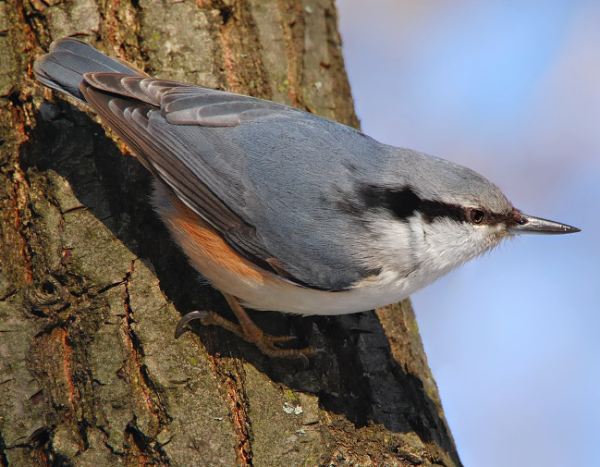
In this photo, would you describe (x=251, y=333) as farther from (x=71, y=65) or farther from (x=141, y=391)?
(x=71, y=65)

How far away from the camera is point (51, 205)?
278 centimetres

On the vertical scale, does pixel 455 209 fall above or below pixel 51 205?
above

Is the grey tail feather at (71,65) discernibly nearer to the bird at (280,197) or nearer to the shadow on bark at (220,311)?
the bird at (280,197)

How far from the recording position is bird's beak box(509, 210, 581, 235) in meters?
3.12

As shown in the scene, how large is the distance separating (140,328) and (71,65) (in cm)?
106

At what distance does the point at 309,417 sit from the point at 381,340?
0.55 meters

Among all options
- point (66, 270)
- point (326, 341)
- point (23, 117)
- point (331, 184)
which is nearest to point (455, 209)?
point (331, 184)

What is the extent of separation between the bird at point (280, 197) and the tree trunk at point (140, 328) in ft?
0.41

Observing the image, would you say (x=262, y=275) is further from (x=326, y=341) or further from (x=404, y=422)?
(x=404, y=422)

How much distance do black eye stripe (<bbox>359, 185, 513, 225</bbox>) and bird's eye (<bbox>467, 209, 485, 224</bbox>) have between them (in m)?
0.03

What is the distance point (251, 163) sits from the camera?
292 centimetres

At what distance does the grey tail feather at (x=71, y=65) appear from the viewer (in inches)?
113

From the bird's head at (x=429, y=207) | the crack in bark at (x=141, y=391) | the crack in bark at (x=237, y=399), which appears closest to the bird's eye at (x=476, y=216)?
the bird's head at (x=429, y=207)

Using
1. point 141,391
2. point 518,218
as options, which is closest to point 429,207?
point 518,218
